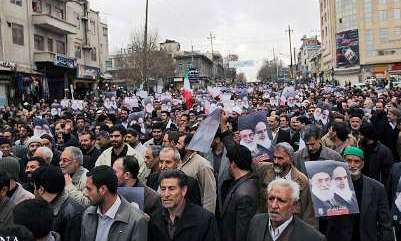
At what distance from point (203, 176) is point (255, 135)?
1731mm

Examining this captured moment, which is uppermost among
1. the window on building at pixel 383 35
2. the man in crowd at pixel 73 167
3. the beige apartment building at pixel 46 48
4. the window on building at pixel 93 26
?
the window on building at pixel 383 35

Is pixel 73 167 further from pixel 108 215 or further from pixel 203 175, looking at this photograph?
pixel 108 215

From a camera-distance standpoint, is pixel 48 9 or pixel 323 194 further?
pixel 48 9

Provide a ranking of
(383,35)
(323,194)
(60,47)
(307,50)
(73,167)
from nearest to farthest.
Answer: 1. (323,194)
2. (73,167)
3. (60,47)
4. (383,35)
5. (307,50)

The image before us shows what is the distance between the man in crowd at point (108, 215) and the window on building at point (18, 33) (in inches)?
1309

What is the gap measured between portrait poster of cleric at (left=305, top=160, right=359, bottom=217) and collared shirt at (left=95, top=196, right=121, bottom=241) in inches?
74.0

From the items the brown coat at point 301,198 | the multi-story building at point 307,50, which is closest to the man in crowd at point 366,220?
the brown coat at point 301,198

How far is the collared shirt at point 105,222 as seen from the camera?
4.17 metres

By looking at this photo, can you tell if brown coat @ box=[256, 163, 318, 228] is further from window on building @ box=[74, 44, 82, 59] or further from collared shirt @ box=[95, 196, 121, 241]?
window on building @ box=[74, 44, 82, 59]

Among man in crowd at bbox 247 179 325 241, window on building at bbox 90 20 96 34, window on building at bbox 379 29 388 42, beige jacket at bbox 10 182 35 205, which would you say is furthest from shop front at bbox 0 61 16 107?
window on building at bbox 379 29 388 42

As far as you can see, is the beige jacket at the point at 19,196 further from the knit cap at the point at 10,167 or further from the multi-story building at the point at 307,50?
the multi-story building at the point at 307,50

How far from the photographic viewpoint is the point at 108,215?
13.8 ft

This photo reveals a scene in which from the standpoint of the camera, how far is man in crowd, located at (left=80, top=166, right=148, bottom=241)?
163 inches

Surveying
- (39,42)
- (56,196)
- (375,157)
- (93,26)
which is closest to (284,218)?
(56,196)
